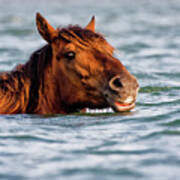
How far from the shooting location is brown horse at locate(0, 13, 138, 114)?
7.33 m

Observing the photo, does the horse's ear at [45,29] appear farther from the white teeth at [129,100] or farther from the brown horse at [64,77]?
the white teeth at [129,100]

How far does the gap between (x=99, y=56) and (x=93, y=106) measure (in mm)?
680

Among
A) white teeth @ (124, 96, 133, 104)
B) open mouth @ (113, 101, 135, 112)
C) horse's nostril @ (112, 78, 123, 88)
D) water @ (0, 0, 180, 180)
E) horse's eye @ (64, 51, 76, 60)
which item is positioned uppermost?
horse's eye @ (64, 51, 76, 60)

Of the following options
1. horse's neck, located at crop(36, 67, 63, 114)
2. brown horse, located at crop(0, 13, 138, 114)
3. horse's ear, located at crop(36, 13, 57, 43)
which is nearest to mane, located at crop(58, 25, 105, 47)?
brown horse, located at crop(0, 13, 138, 114)

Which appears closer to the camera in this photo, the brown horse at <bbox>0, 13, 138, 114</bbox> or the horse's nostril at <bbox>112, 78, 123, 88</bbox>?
the horse's nostril at <bbox>112, 78, 123, 88</bbox>

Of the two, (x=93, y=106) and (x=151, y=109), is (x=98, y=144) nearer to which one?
(x=93, y=106)

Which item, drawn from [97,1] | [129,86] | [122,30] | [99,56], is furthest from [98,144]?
[97,1]

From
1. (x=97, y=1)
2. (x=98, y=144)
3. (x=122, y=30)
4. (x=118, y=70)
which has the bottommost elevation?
(x=98, y=144)

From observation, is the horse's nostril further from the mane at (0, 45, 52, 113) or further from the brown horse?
the mane at (0, 45, 52, 113)

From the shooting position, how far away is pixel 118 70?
7.14 metres

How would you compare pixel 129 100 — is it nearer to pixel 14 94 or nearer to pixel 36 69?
pixel 36 69

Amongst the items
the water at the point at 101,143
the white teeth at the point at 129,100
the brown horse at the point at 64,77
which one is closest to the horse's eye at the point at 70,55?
the brown horse at the point at 64,77

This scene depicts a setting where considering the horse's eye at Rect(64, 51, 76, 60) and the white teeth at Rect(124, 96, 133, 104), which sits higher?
the horse's eye at Rect(64, 51, 76, 60)

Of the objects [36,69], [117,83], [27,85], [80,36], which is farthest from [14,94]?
[117,83]
